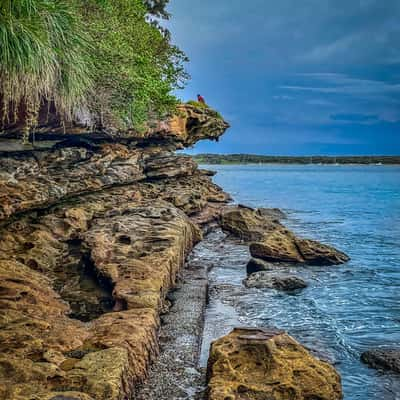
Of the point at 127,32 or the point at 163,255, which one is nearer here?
the point at 163,255

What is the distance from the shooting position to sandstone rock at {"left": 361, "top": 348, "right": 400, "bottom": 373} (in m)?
7.95

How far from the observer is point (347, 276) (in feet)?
53.0

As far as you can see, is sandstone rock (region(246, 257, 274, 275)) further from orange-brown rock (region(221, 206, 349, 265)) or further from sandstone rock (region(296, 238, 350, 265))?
sandstone rock (region(296, 238, 350, 265))

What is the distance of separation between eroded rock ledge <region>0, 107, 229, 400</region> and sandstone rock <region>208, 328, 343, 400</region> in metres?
1.31

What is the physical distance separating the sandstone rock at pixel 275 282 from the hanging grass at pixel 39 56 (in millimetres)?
7660

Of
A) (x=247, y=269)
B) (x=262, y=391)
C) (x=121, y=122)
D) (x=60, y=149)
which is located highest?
(x=121, y=122)

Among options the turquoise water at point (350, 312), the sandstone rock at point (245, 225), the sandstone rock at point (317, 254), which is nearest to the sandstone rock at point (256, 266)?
the turquoise water at point (350, 312)

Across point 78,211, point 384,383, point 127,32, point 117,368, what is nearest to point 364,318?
point 384,383

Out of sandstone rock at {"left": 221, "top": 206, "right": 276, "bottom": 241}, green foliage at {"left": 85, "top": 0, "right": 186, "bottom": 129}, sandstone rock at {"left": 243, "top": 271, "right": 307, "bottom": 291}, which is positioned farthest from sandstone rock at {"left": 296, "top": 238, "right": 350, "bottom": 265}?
green foliage at {"left": 85, "top": 0, "right": 186, "bottom": 129}

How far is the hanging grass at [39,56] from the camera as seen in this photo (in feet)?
28.7

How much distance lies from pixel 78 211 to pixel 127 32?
8.53 m

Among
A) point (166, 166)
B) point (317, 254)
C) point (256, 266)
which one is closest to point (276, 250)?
point (256, 266)

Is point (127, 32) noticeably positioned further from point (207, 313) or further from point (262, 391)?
point (262, 391)

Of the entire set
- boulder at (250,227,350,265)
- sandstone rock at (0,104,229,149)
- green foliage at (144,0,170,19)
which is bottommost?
boulder at (250,227,350,265)
